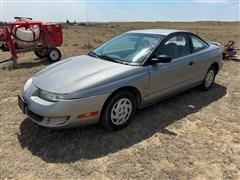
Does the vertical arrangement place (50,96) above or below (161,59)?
below

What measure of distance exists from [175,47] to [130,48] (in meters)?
0.89

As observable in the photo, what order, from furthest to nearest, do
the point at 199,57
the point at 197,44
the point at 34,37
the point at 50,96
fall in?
the point at 34,37 < the point at 197,44 < the point at 199,57 < the point at 50,96

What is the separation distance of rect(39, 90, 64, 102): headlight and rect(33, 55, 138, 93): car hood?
0.16ft

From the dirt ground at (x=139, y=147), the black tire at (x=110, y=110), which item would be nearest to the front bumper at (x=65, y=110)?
the black tire at (x=110, y=110)

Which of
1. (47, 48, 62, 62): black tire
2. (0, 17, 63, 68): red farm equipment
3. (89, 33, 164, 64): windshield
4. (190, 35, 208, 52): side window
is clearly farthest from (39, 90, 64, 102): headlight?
(47, 48, 62, 62): black tire

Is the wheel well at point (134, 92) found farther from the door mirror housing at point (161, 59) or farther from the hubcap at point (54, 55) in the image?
the hubcap at point (54, 55)

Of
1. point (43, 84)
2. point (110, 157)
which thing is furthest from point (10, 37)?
point (110, 157)

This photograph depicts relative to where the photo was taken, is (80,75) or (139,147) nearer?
(139,147)

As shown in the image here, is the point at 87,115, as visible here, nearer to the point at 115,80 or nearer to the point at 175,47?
the point at 115,80

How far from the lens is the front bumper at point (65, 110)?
3479 mm

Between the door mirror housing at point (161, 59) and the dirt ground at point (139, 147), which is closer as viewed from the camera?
the dirt ground at point (139, 147)

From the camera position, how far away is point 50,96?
3623mm

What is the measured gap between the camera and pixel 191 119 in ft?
14.9

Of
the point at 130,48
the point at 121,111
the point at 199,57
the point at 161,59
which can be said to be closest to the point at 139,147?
the point at 121,111
